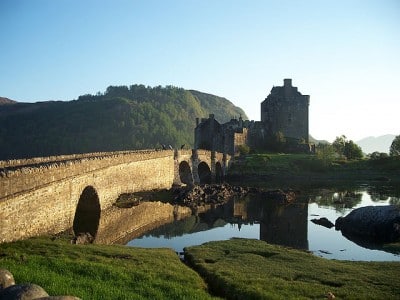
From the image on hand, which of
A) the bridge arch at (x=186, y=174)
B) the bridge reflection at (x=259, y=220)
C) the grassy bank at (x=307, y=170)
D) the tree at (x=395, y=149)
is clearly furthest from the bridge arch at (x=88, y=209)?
the tree at (x=395, y=149)

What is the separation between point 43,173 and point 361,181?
221 feet

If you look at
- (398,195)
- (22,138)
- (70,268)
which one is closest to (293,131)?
(398,195)

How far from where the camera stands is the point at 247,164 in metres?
89.0

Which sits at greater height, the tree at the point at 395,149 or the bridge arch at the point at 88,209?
the tree at the point at 395,149

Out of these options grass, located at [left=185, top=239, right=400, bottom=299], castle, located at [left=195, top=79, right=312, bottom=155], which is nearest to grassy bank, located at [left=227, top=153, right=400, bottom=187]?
castle, located at [left=195, top=79, right=312, bottom=155]

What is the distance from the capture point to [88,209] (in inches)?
1468

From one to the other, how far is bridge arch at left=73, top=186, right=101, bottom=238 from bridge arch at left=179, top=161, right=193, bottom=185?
2988 centimetres

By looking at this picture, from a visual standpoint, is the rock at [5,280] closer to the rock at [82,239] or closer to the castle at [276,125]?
the rock at [82,239]

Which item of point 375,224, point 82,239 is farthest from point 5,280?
point 375,224

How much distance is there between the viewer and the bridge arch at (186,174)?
66438 mm

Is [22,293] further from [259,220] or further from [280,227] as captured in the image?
[259,220]

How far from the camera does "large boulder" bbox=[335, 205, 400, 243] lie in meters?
31.5

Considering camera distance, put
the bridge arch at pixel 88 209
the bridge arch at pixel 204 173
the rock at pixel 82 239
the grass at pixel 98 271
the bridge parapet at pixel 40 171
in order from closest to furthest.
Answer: the grass at pixel 98 271
the bridge parapet at pixel 40 171
the rock at pixel 82 239
the bridge arch at pixel 88 209
the bridge arch at pixel 204 173

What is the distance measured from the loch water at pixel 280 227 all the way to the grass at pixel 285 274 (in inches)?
158
